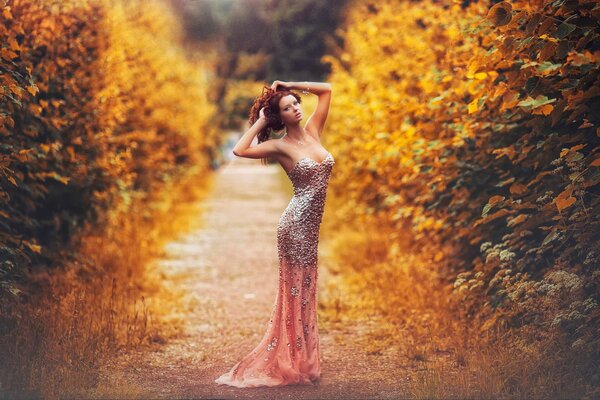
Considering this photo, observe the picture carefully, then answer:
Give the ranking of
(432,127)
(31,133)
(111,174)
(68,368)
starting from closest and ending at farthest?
1. (68,368)
2. (31,133)
3. (432,127)
4. (111,174)

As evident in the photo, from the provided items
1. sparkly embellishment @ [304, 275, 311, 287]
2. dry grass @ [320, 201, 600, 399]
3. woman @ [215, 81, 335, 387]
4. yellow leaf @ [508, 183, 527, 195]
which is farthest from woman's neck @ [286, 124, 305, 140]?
dry grass @ [320, 201, 600, 399]

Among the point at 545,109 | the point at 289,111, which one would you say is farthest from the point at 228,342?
the point at 545,109

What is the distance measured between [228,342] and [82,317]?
1.38 m

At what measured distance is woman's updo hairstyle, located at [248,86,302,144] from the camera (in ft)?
19.2

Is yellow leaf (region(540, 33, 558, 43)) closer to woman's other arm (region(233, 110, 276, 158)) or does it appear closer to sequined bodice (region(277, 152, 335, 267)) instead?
sequined bodice (region(277, 152, 335, 267))

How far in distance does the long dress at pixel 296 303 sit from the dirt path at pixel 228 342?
142 mm

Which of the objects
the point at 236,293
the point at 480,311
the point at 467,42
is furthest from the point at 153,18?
the point at 480,311

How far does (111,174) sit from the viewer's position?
377 inches

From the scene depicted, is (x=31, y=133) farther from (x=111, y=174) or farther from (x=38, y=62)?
(x=111, y=174)

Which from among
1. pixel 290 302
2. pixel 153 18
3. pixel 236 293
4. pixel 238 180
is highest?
pixel 238 180

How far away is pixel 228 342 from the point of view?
741 cm

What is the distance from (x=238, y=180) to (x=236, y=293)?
897 inches

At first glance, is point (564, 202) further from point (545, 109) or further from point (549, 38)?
point (549, 38)

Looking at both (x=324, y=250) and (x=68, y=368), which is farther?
(x=324, y=250)
